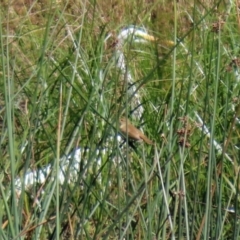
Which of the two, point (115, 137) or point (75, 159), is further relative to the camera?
point (75, 159)

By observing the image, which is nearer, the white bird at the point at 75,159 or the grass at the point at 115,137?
the grass at the point at 115,137

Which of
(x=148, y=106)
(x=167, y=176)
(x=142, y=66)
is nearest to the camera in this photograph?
(x=167, y=176)

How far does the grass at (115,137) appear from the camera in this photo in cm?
127

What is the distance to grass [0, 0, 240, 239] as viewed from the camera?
1.27 m

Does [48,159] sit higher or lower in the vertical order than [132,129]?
lower

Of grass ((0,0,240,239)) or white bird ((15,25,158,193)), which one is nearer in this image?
grass ((0,0,240,239))

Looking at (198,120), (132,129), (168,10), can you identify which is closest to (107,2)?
(168,10)

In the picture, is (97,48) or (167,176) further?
→ (97,48)

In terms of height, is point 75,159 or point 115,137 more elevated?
point 115,137

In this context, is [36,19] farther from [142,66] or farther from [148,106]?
[148,106]

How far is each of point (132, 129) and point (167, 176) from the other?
21 cm

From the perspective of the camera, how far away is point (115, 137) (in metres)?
1.34

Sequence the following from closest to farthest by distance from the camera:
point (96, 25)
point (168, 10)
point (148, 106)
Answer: point (148, 106)
point (96, 25)
point (168, 10)

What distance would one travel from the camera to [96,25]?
2.95 meters
